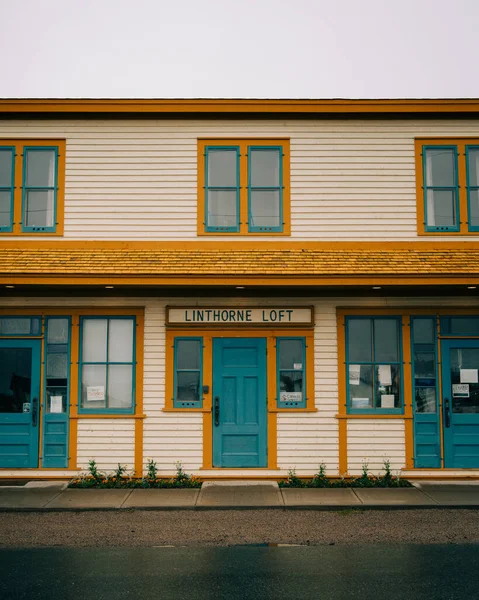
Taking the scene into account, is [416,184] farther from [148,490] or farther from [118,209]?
[148,490]

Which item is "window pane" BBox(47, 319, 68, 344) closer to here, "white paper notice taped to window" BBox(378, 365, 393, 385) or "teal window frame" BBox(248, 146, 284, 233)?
"teal window frame" BBox(248, 146, 284, 233)

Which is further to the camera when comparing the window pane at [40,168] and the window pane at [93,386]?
the window pane at [40,168]

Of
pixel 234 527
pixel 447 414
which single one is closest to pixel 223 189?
pixel 447 414

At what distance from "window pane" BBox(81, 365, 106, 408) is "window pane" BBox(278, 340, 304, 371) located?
3185 mm

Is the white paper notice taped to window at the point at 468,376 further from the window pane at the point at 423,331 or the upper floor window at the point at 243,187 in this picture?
the upper floor window at the point at 243,187

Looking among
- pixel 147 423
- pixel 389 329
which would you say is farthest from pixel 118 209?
pixel 389 329

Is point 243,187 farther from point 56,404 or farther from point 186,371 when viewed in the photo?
point 56,404

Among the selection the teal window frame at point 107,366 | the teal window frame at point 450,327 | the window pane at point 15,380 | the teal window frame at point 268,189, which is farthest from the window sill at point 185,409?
the teal window frame at point 450,327

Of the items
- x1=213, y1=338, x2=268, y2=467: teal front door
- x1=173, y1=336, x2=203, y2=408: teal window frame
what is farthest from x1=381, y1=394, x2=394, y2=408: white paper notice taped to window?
x1=173, y1=336, x2=203, y2=408: teal window frame

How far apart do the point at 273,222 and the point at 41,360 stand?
4.87 metres

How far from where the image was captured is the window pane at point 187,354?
10.6m

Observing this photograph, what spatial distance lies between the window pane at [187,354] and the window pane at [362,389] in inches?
109

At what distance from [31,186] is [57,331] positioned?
276 centimetres

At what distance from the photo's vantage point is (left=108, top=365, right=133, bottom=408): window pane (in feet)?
34.6
